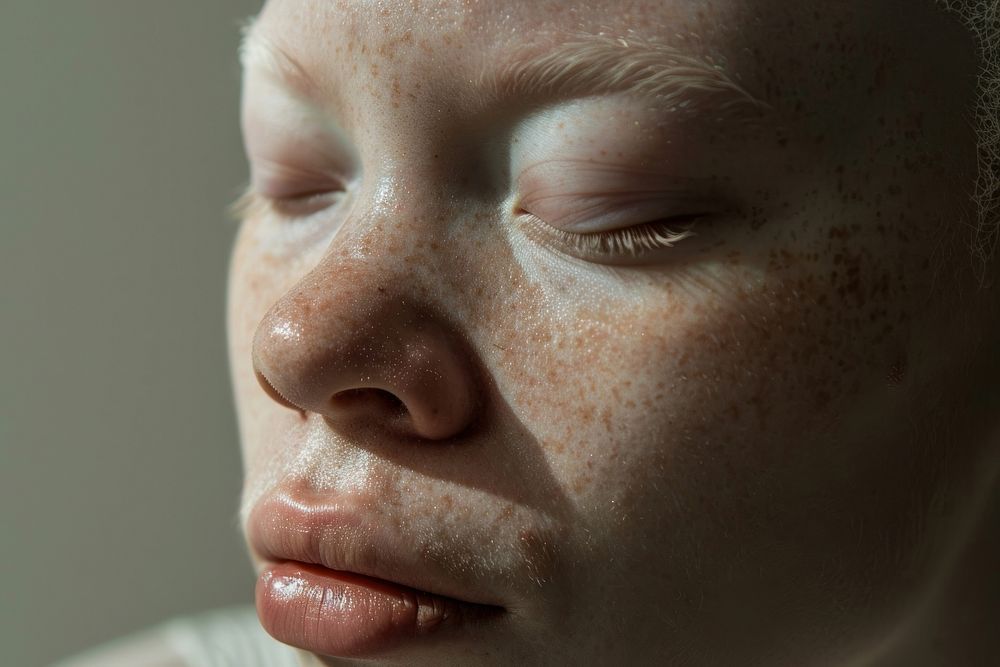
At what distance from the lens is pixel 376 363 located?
683 millimetres

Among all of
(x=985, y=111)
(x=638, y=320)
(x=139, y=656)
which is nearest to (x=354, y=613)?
(x=638, y=320)

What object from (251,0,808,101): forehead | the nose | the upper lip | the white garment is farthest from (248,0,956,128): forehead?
the white garment

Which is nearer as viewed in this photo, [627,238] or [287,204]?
[627,238]

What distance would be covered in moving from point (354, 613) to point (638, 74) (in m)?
0.32

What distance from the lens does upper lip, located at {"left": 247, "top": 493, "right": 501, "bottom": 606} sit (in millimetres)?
675

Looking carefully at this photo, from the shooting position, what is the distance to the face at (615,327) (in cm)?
67

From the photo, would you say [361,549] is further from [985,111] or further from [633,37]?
[985,111]

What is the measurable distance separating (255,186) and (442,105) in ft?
0.73

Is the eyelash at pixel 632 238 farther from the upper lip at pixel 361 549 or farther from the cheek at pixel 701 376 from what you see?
the upper lip at pixel 361 549

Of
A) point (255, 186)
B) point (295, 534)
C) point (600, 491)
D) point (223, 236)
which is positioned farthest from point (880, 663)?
point (223, 236)

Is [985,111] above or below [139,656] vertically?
above

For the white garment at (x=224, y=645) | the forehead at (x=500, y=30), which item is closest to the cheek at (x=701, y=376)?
the forehead at (x=500, y=30)

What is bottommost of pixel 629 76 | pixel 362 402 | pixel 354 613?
pixel 354 613

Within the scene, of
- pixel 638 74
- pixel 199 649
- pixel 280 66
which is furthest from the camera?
pixel 199 649
